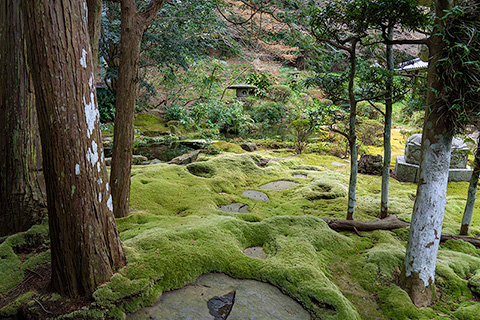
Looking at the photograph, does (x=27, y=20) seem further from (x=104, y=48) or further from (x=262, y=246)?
(x=104, y=48)

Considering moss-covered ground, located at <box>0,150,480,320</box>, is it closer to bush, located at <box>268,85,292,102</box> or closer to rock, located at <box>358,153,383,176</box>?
rock, located at <box>358,153,383,176</box>

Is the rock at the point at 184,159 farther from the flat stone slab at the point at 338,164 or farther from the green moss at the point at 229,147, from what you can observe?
the flat stone slab at the point at 338,164

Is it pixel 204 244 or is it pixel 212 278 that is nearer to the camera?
pixel 212 278

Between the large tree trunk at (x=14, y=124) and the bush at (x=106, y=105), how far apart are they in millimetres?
8222

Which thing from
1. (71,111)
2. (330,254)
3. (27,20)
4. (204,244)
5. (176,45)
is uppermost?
(176,45)

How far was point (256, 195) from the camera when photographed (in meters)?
5.34

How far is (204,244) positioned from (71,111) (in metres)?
1.58

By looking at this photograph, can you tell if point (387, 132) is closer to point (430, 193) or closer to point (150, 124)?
point (430, 193)

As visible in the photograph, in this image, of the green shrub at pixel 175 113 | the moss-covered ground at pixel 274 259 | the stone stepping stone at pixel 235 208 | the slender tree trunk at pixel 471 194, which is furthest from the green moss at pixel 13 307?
the green shrub at pixel 175 113

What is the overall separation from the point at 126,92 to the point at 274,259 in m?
2.43

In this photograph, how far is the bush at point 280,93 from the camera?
46.7 ft

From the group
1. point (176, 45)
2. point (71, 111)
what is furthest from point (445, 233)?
point (176, 45)

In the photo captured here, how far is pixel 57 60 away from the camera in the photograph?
180cm

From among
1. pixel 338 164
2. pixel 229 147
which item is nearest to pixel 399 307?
pixel 338 164
